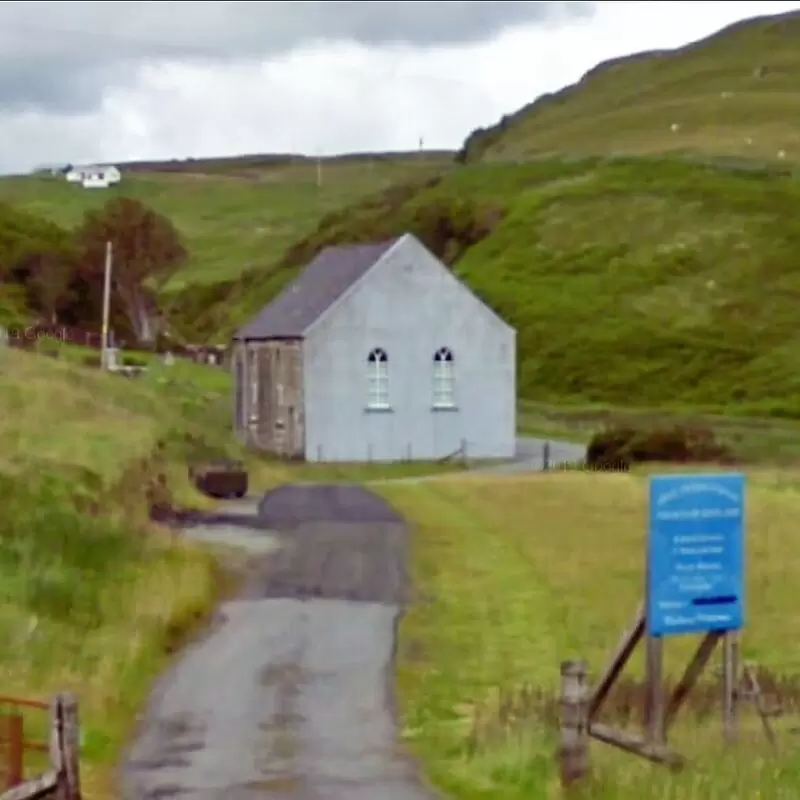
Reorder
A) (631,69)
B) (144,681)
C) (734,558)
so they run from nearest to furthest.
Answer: (734,558) < (144,681) < (631,69)

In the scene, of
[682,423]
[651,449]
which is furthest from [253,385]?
[682,423]

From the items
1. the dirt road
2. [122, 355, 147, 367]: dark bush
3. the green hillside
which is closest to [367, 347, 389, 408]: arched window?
[122, 355, 147, 367]: dark bush

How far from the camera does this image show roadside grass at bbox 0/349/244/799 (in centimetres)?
1942

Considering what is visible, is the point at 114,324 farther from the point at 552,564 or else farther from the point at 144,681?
the point at 144,681

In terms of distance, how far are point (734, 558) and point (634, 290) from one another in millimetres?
92266

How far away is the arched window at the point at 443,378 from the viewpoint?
62500 mm

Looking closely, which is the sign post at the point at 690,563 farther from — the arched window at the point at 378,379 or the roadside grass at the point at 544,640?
the arched window at the point at 378,379

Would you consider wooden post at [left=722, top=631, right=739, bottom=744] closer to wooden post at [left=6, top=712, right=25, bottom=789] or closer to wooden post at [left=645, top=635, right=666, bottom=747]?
wooden post at [left=645, top=635, right=666, bottom=747]

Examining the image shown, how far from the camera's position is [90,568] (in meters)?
25.0

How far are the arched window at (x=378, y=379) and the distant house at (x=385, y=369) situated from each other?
30 mm

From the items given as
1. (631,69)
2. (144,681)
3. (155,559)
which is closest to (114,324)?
(155,559)

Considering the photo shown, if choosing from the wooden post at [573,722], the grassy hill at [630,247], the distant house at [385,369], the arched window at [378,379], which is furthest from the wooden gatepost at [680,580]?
the grassy hill at [630,247]

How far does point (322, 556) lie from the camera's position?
32719mm

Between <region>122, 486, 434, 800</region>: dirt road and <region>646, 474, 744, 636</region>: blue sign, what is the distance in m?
2.43
